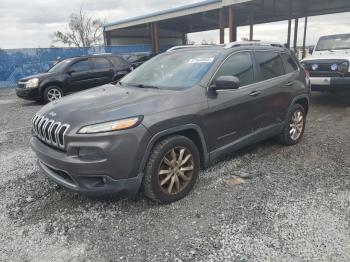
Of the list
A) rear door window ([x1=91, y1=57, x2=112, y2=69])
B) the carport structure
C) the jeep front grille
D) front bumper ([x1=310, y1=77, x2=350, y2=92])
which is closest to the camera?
the jeep front grille

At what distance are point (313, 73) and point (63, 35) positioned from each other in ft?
142

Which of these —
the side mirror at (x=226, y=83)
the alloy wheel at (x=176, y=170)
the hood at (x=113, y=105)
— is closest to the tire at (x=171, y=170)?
the alloy wheel at (x=176, y=170)

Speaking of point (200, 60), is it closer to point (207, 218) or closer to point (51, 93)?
point (207, 218)

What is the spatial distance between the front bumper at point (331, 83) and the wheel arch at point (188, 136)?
224 inches

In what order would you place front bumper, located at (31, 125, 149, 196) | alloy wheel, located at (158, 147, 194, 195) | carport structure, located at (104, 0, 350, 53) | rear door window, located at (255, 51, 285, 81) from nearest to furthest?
front bumper, located at (31, 125, 149, 196) < alloy wheel, located at (158, 147, 194, 195) < rear door window, located at (255, 51, 285, 81) < carport structure, located at (104, 0, 350, 53)

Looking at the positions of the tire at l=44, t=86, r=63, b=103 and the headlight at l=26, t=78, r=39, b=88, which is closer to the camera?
the headlight at l=26, t=78, r=39, b=88

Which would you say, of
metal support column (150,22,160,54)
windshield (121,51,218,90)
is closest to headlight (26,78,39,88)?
windshield (121,51,218,90)

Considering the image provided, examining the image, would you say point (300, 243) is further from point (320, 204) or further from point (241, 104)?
point (241, 104)

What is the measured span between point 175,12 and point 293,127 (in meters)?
18.4

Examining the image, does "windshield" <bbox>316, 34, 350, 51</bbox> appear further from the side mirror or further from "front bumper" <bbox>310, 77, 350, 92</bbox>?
the side mirror

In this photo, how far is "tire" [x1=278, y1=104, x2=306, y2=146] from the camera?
515 centimetres

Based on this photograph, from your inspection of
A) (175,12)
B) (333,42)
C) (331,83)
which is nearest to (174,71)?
(331,83)

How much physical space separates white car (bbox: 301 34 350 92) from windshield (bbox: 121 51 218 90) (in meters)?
5.20

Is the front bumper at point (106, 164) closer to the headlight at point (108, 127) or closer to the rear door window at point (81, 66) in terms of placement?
the headlight at point (108, 127)
